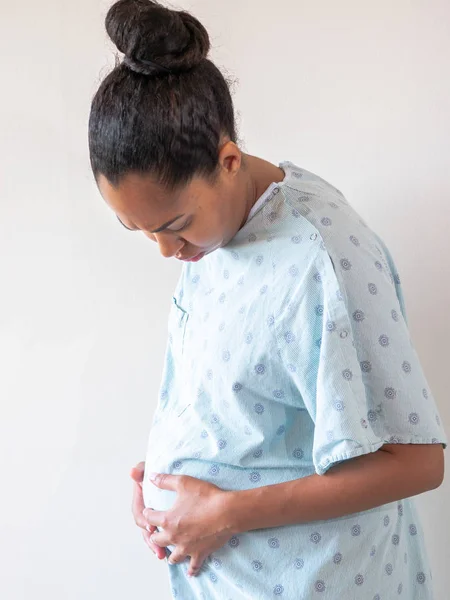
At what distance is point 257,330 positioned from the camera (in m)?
0.91

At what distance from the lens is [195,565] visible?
0.97m

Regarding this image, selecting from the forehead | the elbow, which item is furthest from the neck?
the elbow

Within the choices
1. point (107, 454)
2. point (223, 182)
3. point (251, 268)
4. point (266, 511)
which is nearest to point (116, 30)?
point (223, 182)

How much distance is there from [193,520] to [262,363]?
21 centimetres

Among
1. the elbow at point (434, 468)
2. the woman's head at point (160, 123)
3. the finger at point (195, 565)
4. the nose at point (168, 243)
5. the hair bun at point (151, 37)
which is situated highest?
the hair bun at point (151, 37)

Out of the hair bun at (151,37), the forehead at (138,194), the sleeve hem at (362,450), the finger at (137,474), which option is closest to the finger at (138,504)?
the finger at (137,474)

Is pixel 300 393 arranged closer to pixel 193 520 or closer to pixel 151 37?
pixel 193 520

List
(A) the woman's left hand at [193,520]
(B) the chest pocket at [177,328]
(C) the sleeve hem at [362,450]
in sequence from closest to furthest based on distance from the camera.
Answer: (C) the sleeve hem at [362,450] → (A) the woman's left hand at [193,520] → (B) the chest pocket at [177,328]

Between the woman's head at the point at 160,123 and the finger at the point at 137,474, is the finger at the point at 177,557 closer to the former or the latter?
the finger at the point at 137,474

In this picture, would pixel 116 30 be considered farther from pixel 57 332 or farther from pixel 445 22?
pixel 57 332

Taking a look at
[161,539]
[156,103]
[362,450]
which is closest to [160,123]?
[156,103]

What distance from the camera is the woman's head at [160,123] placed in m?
0.83

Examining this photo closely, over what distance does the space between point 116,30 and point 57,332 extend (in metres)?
0.70

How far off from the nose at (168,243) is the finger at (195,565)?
365 millimetres
